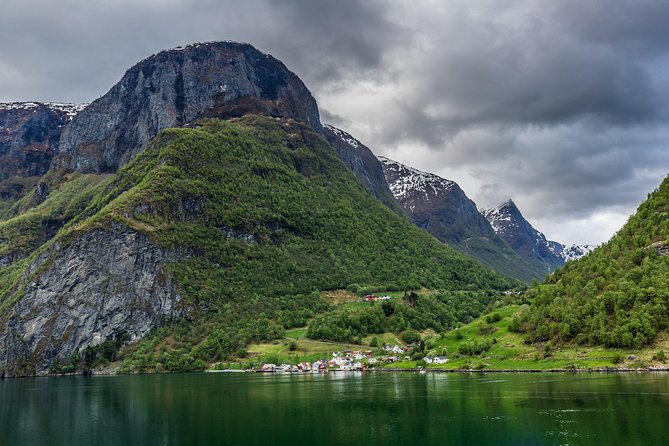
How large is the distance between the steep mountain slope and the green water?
71.6ft

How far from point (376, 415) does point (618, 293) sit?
91.1 m

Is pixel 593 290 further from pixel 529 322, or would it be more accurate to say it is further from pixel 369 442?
pixel 369 442

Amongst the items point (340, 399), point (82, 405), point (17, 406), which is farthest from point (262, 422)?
point (17, 406)

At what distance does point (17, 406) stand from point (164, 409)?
40.8 metres

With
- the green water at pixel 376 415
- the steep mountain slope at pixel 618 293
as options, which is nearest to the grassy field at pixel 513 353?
the steep mountain slope at pixel 618 293

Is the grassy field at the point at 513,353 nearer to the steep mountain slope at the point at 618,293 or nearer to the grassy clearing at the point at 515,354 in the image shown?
the grassy clearing at the point at 515,354

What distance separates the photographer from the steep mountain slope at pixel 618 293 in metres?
132

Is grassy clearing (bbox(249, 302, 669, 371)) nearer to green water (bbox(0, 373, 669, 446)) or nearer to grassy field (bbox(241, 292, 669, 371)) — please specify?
grassy field (bbox(241, 292, 669, 371))

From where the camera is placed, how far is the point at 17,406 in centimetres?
11350

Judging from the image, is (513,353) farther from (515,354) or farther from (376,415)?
(376,415)

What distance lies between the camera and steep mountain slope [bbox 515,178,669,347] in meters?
132

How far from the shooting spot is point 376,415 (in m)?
78.5

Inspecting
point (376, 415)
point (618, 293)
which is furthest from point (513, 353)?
point (376, 415)

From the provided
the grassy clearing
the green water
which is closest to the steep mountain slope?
the grassy clearing
